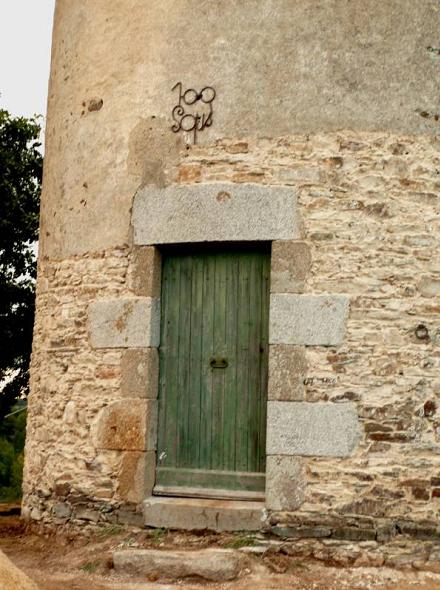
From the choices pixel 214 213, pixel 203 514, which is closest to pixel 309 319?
pixel 214 213

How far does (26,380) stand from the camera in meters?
12.4

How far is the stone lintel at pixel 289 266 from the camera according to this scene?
596cm

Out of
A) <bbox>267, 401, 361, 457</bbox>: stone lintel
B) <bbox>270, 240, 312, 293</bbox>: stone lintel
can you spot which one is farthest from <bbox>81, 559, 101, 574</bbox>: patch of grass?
<bbox>270, 240, 312, 293</bbox>: stone lintel

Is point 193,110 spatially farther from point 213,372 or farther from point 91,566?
point 91,566

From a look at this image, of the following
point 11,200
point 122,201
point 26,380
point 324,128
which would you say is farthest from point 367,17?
point 26,380

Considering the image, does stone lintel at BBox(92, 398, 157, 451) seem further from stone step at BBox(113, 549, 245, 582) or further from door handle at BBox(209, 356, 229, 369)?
stone step at BBox(113, 549, 245, 582)

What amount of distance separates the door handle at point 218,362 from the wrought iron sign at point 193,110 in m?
1.77

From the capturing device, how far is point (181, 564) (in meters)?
5.36

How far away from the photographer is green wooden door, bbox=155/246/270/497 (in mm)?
6176

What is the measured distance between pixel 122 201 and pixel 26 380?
6.61 metres

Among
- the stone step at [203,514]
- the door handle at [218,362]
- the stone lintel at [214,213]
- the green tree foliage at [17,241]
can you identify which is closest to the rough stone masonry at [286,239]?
the stone lintel at [214,213]

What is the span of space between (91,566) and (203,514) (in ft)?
2.91

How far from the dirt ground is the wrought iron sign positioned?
315 centimetres

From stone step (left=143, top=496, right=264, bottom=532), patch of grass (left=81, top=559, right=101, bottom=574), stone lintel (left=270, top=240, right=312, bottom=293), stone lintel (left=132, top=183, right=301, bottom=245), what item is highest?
stone lintel (left=132, top=183, right=301, bottom=245)
